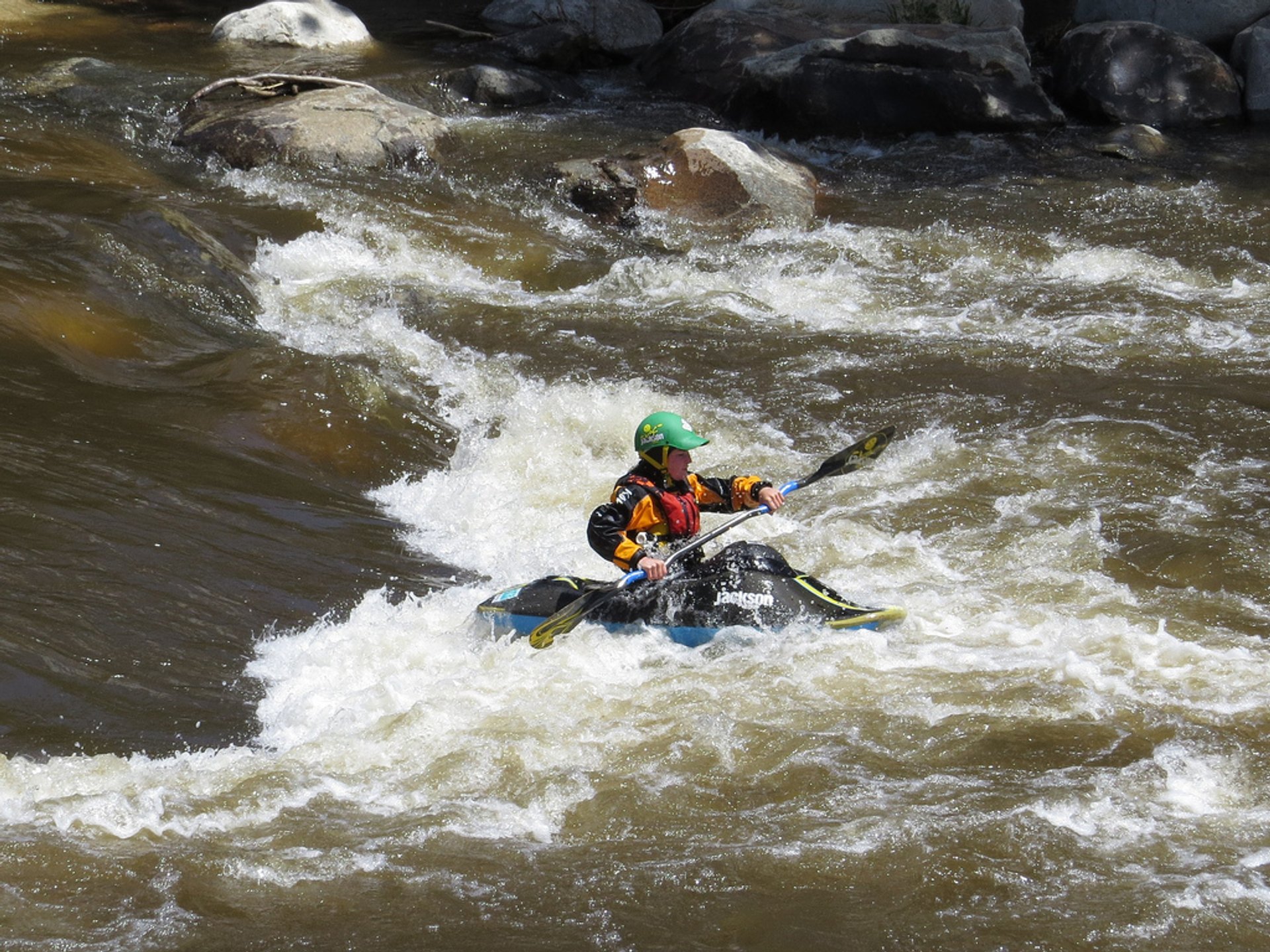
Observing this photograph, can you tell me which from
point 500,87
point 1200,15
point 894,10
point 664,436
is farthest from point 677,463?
point 1200,15

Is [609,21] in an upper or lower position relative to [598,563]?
upper

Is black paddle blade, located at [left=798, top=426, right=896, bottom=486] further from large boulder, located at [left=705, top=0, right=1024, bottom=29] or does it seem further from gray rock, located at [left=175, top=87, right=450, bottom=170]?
large boulder, located at [left=705, top=0, right=1024, bottom=29]

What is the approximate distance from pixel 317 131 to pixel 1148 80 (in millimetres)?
7955

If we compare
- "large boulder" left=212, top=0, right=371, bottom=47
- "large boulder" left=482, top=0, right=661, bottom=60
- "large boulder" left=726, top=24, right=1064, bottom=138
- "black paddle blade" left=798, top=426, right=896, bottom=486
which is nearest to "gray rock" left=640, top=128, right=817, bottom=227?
"large boulder" left=726, top=24, right=1064, bottom=138

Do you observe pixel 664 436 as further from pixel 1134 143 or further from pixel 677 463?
pixel 1134 143

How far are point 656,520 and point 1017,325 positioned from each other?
3.92 metres

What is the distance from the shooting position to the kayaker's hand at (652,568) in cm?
493

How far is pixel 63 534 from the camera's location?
17.0ft

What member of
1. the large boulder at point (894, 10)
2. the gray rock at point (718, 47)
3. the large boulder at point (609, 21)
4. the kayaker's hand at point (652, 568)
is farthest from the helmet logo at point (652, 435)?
the large boulder at point (609, 21)

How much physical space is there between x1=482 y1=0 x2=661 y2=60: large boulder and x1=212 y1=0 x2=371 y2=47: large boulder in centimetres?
220

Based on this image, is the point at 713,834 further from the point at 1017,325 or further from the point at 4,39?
the point at 4,39

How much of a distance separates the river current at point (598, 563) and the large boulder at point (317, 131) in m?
0.29

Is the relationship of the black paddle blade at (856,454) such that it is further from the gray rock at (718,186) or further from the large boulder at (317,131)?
the large boulder at (317,131)

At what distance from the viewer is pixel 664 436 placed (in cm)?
511
